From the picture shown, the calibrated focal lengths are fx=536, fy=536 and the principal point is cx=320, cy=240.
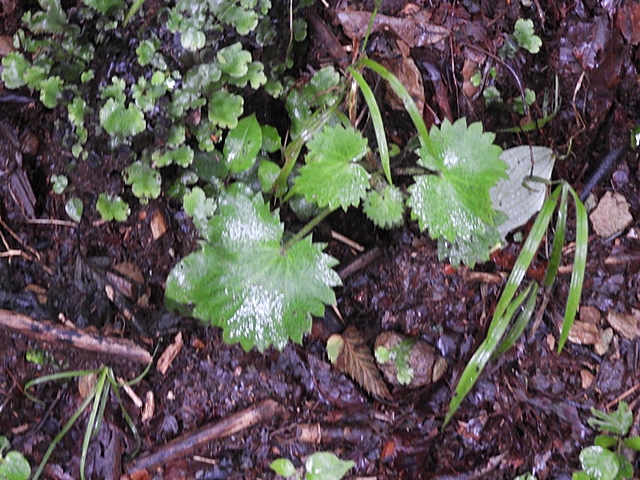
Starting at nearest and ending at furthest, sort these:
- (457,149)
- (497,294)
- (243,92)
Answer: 1. (457,149)
2. (243,92)
3. (497,294)

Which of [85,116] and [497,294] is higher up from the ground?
[85,116]

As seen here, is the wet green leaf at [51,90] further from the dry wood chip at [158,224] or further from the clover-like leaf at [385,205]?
the clover-like leaf at [385,205]

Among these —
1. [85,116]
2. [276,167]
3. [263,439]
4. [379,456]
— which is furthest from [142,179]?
[379,456]

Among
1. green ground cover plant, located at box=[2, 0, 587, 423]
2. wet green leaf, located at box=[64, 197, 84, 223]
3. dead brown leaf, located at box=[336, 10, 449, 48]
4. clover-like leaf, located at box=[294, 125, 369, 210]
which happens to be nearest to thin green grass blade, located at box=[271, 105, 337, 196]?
green ground cover plant, located at box=[2, 0, 587, 423]

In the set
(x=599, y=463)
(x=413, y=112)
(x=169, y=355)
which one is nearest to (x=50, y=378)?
(x=169, y=355)

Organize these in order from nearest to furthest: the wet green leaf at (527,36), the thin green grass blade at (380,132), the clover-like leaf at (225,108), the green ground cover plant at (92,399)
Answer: the thin green grass blade at (380,132), the clover-like leaf at (225,108), the green ground cover plant at (92,399), the wet green leaf at (527,36)

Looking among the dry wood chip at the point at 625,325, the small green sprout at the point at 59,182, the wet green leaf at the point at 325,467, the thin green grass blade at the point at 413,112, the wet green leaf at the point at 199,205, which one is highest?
the thin green grass blade at the point at 413,112

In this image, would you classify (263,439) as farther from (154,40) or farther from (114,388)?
(154,40)

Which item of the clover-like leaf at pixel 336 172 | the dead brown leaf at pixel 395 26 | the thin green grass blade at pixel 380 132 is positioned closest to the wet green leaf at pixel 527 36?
the dead brown leaf at pixel 395 26
